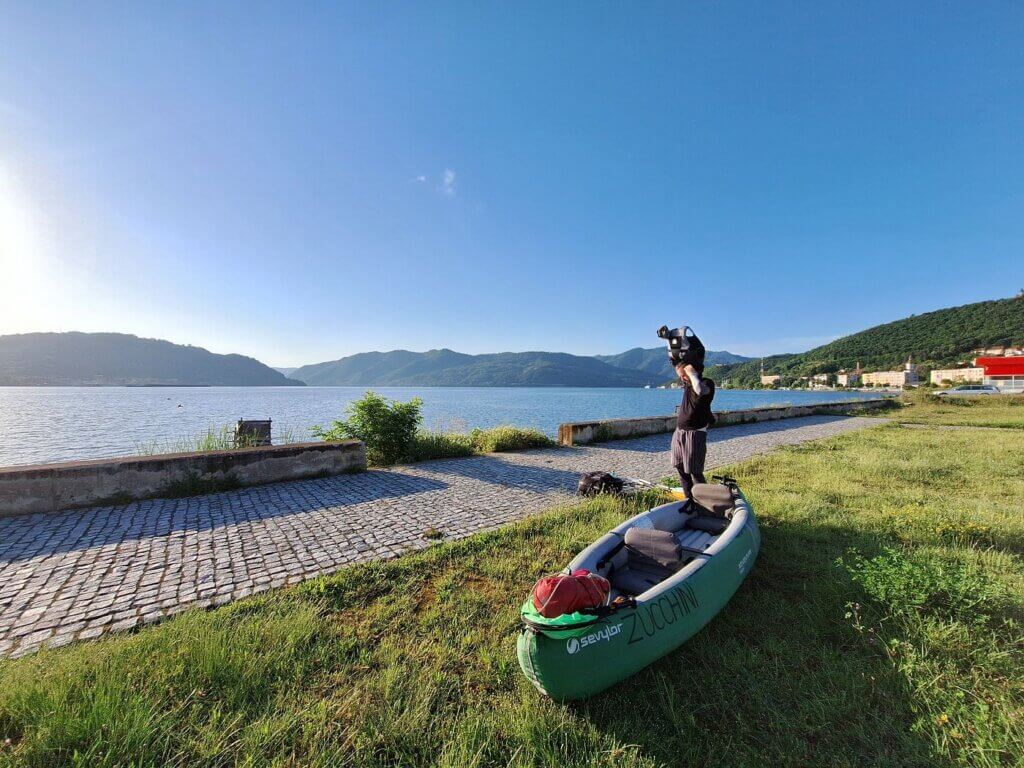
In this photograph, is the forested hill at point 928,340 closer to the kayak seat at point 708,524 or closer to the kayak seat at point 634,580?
the kayak seat at point 708,524

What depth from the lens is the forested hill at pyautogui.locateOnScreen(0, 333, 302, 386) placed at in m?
88.1

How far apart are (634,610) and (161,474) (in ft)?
22.4

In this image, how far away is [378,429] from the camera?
8641 millimetres

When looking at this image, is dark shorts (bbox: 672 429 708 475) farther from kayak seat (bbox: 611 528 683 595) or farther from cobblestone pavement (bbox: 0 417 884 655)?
cobblestone pavement (bbox: 0 417 884 655)

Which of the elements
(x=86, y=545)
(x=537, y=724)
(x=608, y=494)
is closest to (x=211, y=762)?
(x=537, y=724)

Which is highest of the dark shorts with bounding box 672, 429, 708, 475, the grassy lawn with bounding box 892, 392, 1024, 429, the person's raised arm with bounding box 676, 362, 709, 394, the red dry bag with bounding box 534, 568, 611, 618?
the person's raised arm with bounding box 676, 362, 709, 394

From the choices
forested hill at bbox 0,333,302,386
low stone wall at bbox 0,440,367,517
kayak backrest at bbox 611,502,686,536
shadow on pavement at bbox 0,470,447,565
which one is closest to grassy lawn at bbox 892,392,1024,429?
kayak backrest at bbox 611,502,686,536

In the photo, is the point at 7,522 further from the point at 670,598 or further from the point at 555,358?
the point at 555,358

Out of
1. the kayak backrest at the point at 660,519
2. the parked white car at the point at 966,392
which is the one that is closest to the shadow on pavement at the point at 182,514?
the kayak backrest at the point at 660,519

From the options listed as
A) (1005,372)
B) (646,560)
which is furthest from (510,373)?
(646,560)

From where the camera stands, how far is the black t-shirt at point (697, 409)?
452cm

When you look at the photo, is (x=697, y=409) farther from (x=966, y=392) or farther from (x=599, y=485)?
(x=966, y=392)

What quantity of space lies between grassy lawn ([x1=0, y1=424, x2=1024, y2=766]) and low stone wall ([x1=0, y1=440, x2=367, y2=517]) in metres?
4.01

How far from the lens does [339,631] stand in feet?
9.00
